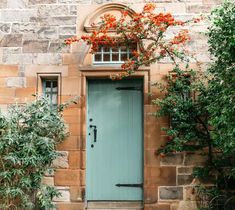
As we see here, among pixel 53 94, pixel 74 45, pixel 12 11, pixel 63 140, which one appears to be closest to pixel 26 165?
pixel 63 140

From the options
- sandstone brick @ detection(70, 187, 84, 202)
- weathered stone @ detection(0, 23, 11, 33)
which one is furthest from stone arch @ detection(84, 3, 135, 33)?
sandstone brick @ detection(70, 187, 84, 202)

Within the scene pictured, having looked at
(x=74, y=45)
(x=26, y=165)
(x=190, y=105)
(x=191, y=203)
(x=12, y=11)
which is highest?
(x=12, y=11)

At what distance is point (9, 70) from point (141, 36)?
8.27 ft

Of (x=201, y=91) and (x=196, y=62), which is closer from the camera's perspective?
(x=201, y=91)

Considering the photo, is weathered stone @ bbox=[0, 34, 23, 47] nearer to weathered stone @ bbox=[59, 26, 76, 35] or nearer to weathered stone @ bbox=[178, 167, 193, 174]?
weathered stone @ bbox=[59, 26, 76, 35]

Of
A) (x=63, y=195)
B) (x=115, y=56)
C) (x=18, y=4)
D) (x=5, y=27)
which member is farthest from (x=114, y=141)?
(x=18, y=4)

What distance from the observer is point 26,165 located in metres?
7.65

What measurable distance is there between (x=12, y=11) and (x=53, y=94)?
5.60 feet

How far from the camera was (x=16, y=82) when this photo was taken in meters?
8.57

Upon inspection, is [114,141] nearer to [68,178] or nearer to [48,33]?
[68,178]

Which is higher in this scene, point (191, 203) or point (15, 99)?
point (15, 99)

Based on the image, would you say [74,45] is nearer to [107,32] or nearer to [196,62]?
[107,32]

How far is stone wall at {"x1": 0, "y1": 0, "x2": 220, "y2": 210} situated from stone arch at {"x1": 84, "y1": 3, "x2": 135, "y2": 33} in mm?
104

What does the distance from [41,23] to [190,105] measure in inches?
122
